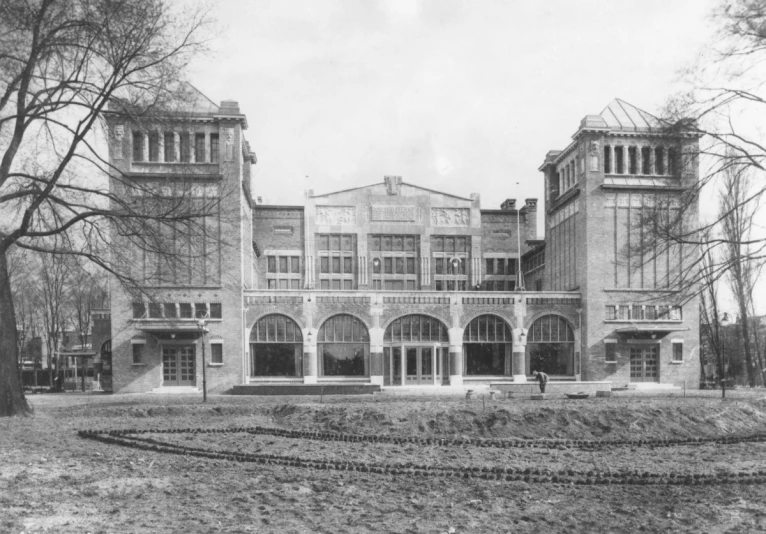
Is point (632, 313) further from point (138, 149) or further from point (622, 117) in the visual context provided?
point (138, 149)

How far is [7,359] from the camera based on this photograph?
2180 cm

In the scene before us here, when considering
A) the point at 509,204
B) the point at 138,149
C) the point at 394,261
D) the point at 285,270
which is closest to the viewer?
the point at 138,149

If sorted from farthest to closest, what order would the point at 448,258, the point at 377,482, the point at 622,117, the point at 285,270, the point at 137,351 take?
the point at 448,258 < the point at 285,270 < the point at 622,117 < the point at 137,351 < the point at 377,482

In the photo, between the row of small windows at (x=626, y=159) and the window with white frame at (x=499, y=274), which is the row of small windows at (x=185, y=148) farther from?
the row of small windows at (x=626, y=159)

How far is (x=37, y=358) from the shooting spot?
6675 cm

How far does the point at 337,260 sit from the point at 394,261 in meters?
4.40

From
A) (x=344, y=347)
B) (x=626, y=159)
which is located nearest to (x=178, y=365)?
(x=344, y=347)

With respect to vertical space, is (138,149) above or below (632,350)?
above

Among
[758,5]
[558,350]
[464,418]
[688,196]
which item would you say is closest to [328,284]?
[558,350]

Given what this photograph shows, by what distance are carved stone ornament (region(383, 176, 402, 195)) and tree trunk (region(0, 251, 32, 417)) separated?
33629mm

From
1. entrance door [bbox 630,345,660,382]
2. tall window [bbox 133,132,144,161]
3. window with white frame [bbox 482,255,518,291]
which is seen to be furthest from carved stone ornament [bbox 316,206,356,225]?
entrance door [bbox 630,345,660,382]

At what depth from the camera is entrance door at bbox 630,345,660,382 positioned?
150 ft

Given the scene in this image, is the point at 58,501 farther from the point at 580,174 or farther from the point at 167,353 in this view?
the point at 580,174

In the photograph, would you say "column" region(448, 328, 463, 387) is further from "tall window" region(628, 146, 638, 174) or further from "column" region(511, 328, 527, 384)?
"tall window" region(628, 146, 638, 174)
